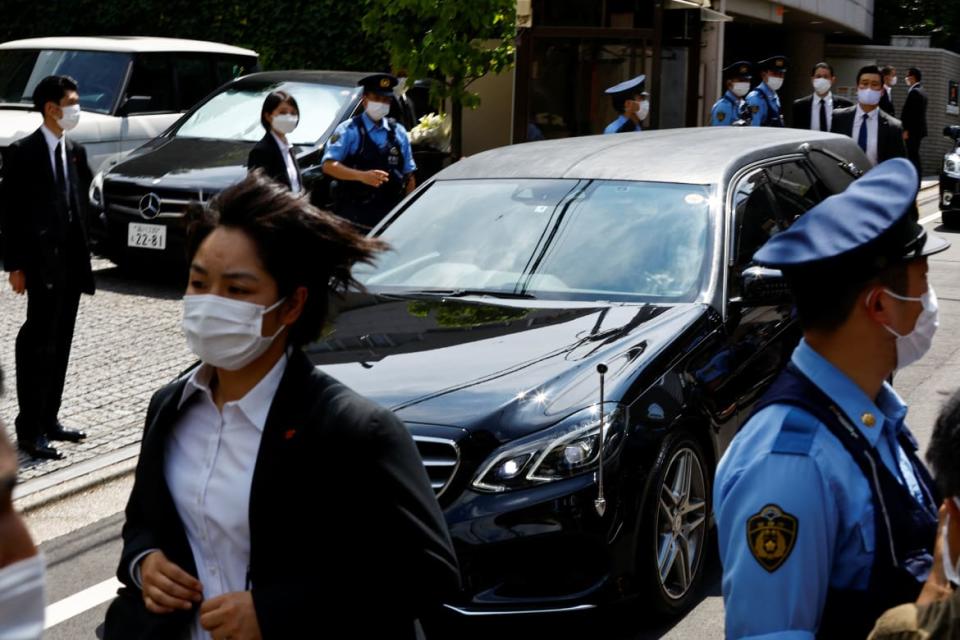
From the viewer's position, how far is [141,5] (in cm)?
2236


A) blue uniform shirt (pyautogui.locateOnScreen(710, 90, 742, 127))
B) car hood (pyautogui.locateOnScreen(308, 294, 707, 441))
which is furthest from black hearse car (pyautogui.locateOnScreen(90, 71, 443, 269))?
car hood (pyautogui.locateOnScreen(308, 294, 707, 441))

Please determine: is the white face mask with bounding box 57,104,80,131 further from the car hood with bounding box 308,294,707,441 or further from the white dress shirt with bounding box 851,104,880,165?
the white dress shirt with bounding box 851,104,880,165

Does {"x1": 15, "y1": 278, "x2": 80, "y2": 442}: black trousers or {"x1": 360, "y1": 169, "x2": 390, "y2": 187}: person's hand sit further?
{"x1": 360, "y1": 169, "x2": 390, "y2": 187}: person's hand

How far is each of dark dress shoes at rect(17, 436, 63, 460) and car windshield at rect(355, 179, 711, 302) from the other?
2.17 m

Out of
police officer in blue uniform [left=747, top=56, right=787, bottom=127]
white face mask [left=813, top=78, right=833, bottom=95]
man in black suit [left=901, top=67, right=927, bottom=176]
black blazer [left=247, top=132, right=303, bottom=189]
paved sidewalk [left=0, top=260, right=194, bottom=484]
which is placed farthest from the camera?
man in black suit [left=901, top=67, right=927, bottom=176]

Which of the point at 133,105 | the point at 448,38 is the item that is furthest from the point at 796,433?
the point at 448,38

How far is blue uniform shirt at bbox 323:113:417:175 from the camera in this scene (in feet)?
32.9

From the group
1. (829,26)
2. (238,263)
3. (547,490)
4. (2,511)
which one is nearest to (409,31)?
(547,490)

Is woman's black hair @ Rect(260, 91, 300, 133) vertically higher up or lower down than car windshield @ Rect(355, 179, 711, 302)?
higher up

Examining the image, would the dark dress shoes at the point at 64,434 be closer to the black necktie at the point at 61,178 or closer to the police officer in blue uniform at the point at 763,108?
the black necktie at the point at 61,178

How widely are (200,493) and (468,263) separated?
12.4ft

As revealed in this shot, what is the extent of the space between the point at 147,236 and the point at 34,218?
4553 mm

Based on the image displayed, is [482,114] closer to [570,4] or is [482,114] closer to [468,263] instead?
[570,4]

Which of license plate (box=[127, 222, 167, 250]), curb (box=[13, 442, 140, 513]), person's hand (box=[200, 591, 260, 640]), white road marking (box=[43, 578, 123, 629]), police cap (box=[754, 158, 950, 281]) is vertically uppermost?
police cap (box=[754, 158, 950, 281])
